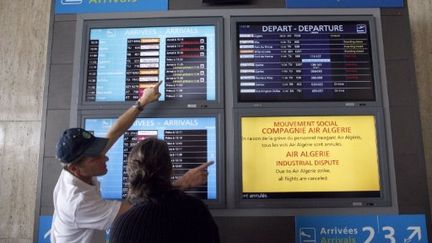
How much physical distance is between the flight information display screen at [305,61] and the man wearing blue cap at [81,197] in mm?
1111

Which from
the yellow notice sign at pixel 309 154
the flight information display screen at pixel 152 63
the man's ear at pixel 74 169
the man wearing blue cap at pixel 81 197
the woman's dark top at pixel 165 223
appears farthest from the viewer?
the flight information display screen at pixel 152 63

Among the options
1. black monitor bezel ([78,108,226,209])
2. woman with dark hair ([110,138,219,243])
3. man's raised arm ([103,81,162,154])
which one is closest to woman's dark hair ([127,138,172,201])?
woman with dark hair ([110,138,219,243])

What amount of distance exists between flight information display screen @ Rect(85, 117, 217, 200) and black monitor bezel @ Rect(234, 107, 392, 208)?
17 cm

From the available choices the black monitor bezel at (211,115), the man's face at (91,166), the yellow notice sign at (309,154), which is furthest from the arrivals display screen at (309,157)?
the man's face at (91,166)

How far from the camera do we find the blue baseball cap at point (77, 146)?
183 centimetres

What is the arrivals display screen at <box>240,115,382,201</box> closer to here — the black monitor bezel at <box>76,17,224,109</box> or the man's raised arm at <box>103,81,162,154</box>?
the black monitor bezel at <box>76,17,224,109</box>

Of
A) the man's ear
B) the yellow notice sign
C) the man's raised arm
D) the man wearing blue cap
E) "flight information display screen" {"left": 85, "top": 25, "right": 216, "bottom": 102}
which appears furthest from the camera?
"flight information display screen" {"left": 85, "top": 25, "right": 216, "bottom": 102}

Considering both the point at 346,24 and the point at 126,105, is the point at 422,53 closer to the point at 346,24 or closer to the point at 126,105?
the point at 346,24

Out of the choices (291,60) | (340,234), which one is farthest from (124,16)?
(340,234)

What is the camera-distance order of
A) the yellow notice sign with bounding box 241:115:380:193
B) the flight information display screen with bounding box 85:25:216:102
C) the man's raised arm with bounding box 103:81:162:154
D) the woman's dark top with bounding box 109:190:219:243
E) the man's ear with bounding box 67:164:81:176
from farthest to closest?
the flight information display screen with bounding box 85:25:216:102, the yellow notice sign with bounding box 241:115:380:193, the man's raised arm with bounding box 103:81:162:154, the man's ear with bounding box 67:164:81:176, the woman's dark top with bounding box 109:190:219:243

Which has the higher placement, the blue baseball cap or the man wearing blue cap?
the blue baseball cap

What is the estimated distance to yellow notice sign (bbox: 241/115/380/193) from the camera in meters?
2.46

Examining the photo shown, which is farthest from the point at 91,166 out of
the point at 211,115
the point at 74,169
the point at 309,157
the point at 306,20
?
the point at 306,20

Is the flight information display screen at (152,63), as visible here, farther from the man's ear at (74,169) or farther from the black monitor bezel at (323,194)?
the man's ear at (74,169)
